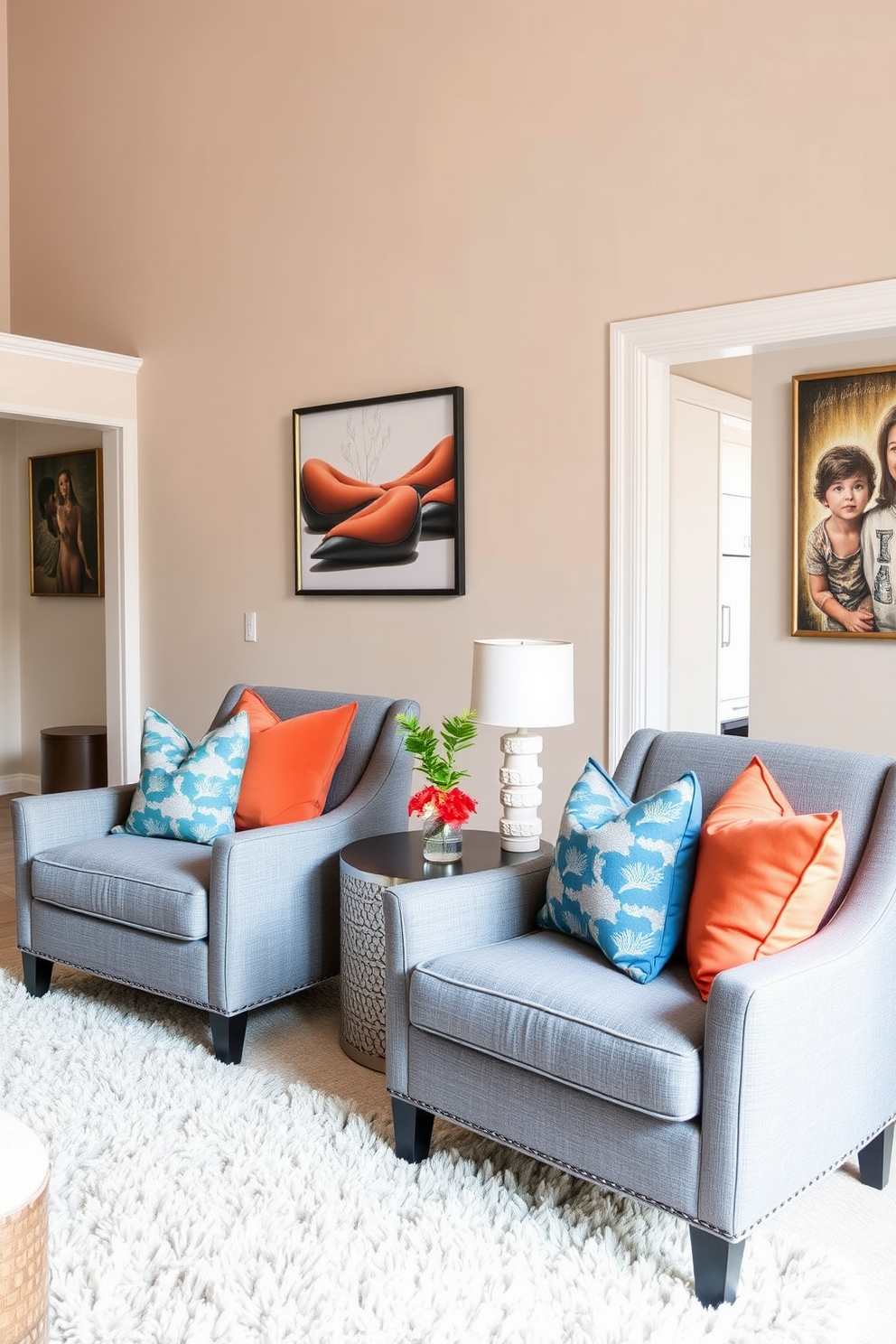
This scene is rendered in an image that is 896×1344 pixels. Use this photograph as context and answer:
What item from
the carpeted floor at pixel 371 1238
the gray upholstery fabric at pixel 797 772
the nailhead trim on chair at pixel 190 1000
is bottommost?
the carpeted floor at pixel 371 1238

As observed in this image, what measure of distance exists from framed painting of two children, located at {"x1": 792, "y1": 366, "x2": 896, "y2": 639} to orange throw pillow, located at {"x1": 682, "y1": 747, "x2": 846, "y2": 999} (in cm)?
246

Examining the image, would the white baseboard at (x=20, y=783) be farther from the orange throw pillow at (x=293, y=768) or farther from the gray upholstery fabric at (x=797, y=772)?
the gray upholstery fabric at (x=797, y=772)

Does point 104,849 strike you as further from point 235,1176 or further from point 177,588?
point 177,588

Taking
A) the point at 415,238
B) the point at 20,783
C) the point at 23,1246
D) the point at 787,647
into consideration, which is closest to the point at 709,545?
the point at 787,647

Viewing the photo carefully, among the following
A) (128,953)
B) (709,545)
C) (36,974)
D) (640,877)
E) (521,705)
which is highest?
(709,545)

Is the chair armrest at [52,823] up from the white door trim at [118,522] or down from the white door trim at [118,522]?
down

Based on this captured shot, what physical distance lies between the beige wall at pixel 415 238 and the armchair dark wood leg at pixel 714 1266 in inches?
86.4

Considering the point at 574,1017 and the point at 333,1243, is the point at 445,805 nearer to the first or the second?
the point at 574,1017

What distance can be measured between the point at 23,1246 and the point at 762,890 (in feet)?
4.35

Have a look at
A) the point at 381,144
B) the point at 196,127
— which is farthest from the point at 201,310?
the point at 381,144

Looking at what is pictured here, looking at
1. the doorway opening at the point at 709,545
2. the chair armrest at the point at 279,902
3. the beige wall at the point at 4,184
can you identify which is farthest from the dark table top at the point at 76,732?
the chair armrest at the point at 279,902

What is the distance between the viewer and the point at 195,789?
10.9ft

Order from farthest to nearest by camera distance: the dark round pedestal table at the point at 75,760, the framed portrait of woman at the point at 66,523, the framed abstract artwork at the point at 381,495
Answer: the framed portrait of woman at the point at 66,523 < the dark round pedestal table at the point at 75,760 < the framed abstract artwork at the point at 381,495

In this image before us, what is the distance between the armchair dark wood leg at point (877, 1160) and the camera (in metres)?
2.31
